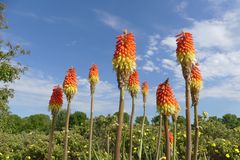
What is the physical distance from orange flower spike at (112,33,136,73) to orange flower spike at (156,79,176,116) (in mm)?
629

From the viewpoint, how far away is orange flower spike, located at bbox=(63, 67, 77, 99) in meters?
7.47

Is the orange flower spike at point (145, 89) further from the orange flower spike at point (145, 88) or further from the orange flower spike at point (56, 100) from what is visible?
the orange flower spike at point (56, 100)

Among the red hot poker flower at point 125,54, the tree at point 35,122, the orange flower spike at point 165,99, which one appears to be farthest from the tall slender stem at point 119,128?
the tree at point 35,122

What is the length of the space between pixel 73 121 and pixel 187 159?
4015 cm

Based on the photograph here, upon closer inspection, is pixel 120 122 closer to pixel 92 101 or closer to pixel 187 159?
pixel 187 159

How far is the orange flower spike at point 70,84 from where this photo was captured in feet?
24.5

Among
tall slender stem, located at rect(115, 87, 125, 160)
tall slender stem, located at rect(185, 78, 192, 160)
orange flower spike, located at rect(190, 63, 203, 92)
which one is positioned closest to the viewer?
tall slender stem, located at rect(115, 87, 125, 160)

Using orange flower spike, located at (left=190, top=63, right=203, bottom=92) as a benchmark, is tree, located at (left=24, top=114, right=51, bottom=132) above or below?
above

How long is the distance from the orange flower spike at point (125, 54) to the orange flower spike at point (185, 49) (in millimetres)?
793

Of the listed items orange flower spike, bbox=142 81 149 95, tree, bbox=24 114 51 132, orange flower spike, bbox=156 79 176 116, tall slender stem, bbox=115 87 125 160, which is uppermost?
tree, bbox=24 114 51 132

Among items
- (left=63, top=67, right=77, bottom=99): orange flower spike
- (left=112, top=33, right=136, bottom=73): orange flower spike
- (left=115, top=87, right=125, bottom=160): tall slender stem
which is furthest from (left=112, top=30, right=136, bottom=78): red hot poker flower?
(left=63, top=67, right=77, bottom=99): orange flower spike

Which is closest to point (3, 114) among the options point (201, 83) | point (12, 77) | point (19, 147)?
point (12, 77)

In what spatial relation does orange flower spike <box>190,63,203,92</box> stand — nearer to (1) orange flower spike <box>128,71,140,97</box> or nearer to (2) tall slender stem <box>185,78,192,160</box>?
(2) tall slender stem <box>185,78,192,160</box>

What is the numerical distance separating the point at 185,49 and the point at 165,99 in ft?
2.58
